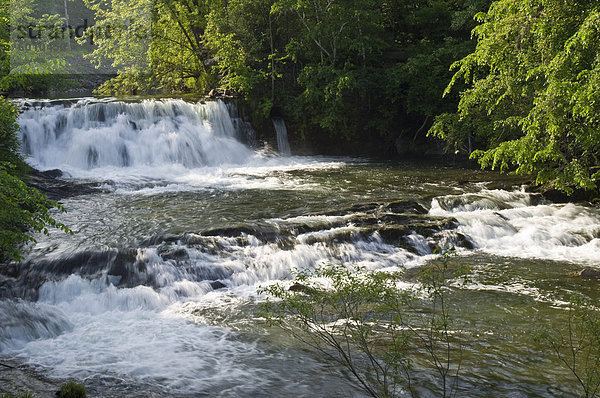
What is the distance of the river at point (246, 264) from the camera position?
5.92 metres

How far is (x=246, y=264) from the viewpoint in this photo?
9445mm

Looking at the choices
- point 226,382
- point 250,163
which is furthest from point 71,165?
point 226,382

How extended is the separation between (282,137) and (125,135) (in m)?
6.86

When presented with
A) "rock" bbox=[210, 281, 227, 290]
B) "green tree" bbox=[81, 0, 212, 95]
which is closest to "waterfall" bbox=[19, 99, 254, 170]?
"green tree" bbox=[81, 0, 212, 95]

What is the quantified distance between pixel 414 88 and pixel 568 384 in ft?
58.5

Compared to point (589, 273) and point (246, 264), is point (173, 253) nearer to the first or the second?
point (246, 264)

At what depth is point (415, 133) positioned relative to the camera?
23562 mm

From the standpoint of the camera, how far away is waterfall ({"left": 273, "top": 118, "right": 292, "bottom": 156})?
906 inches

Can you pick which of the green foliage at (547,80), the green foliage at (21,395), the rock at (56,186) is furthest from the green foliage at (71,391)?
the rock at (56,186)

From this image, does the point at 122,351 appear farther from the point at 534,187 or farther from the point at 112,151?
the point at 112,151

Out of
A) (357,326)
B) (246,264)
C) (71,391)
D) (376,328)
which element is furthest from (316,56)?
(71,391)

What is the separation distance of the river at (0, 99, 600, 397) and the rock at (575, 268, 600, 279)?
184 millimetres

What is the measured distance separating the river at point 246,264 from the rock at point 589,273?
18cm

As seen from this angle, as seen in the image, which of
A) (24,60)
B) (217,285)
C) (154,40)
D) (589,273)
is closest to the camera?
(589,273)
